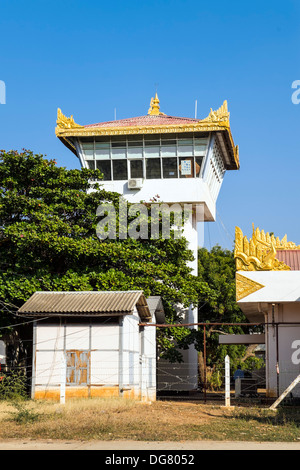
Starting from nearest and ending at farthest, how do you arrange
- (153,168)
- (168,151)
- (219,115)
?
(219,115)
(168,151)
(153,168)

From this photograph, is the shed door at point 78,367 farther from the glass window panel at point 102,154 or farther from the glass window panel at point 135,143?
the glass window panel at point 135,143

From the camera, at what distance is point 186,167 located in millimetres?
39812

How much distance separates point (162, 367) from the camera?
122ft

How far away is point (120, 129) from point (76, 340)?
19.7m

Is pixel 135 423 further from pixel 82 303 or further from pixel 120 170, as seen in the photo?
pixel 120 170

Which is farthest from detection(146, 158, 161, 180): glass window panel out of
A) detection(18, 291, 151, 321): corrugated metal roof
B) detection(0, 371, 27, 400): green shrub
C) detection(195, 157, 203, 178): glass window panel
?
detection(0, 371, 27, 400): green shrub

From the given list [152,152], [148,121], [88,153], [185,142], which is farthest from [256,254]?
[148,121]

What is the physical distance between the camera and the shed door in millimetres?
21844

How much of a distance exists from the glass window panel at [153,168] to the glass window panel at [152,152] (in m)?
0.24

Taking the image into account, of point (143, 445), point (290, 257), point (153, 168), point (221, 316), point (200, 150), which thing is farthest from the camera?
point (221, 316)

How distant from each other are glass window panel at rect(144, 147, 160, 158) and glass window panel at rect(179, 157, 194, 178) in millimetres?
1444

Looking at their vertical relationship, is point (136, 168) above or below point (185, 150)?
below

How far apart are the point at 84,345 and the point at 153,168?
64.7ft
